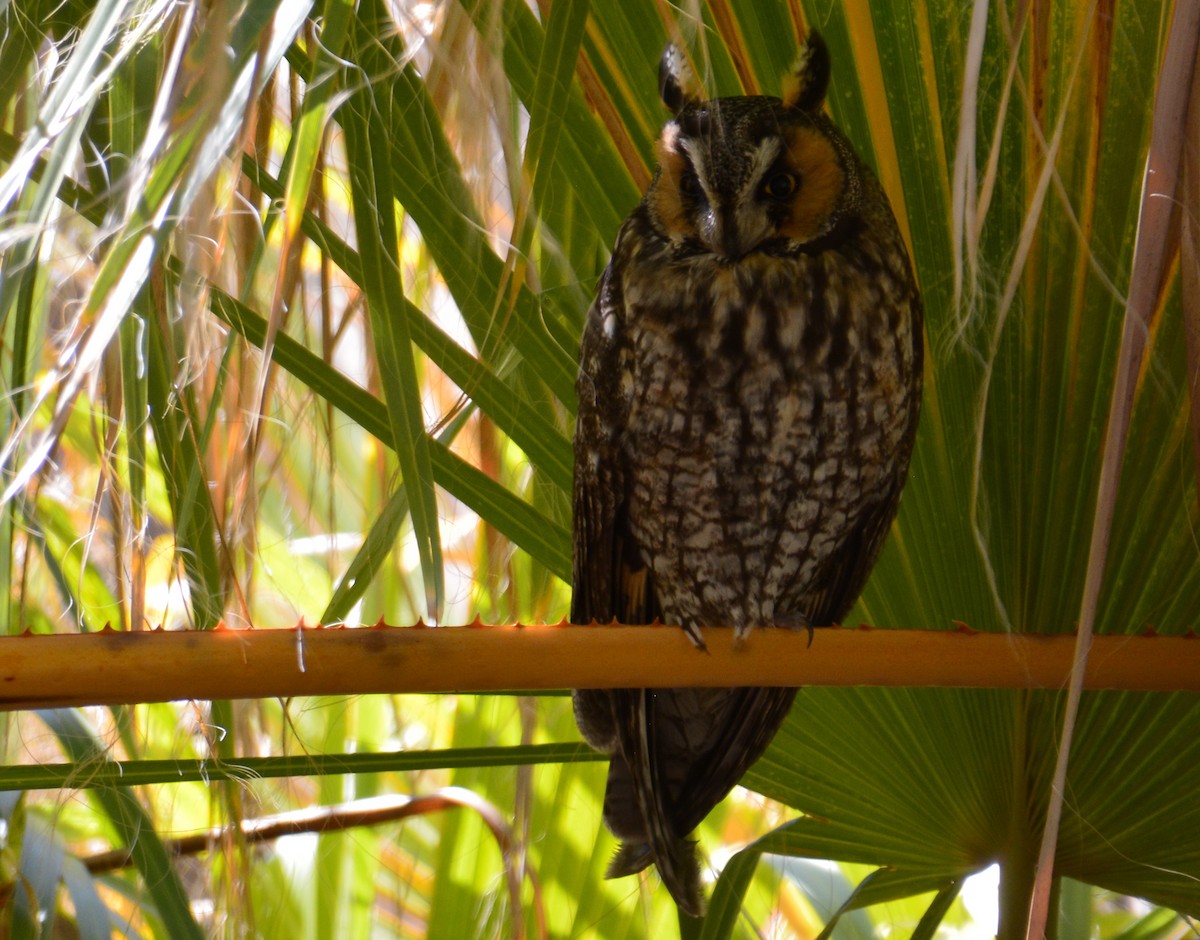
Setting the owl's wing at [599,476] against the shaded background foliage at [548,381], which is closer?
the shaded background foliage at [548,381]

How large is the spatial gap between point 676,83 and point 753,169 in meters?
0.12

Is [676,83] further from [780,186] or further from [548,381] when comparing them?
[548,381]

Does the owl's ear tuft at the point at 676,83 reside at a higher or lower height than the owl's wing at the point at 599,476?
higher

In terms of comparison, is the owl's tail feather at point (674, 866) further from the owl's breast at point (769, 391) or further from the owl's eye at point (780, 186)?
the owl's eye at point (780, 186)

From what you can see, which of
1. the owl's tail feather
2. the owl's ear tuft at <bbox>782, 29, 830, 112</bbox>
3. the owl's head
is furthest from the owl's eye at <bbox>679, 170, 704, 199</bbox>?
the owl's tail feather

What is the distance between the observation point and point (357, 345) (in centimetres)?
141

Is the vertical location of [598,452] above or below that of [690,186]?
below

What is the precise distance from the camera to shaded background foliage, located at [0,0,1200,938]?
0.77 metres

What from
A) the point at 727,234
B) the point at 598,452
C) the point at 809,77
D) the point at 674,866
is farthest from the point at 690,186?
the point at 674,866

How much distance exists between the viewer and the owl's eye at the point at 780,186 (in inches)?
49.0

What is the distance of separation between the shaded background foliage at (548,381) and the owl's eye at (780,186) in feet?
0.31

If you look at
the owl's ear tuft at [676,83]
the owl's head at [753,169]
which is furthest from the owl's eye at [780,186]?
the owl's ear tuft at [676,83]

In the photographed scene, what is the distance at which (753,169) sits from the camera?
121 centimetres

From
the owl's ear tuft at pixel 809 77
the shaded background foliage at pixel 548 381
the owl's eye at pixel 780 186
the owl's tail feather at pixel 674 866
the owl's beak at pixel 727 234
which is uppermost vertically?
the owl's ear tuft at pixel 809 77
